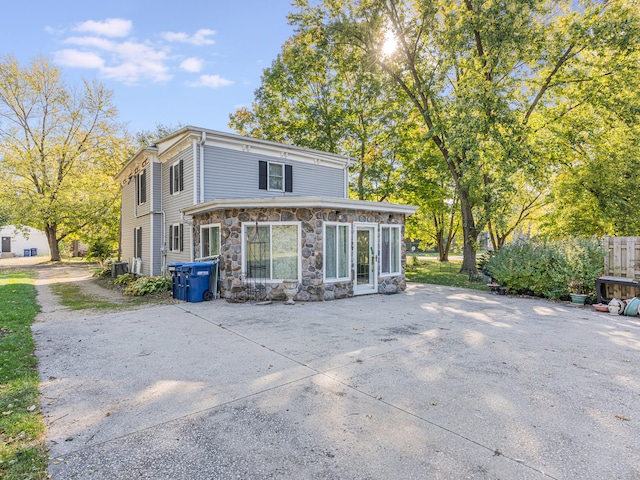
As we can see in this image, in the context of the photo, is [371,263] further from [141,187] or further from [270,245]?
[141,187]

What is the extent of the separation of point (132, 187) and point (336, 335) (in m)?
15.2

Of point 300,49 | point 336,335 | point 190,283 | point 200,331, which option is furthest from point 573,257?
point 300,49

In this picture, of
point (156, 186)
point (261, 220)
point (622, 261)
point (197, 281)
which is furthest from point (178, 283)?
point (622, 261)

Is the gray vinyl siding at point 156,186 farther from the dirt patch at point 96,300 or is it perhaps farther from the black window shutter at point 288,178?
the black window shutter at point 288,178

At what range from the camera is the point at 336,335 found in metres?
5.91

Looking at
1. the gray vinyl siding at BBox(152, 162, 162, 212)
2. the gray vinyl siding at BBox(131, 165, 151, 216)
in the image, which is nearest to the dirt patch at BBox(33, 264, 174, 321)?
the gray vinyl siding at BBox(131, 165, 151, 216)

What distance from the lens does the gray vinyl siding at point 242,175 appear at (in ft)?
37.6

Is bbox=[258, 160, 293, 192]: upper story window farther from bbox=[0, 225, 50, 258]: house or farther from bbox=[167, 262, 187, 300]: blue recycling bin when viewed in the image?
bbox=[0, 225, 50, 258]: house

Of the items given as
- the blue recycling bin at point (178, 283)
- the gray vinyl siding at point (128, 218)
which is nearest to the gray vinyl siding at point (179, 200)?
the blue recycling bin at point (178, 283)

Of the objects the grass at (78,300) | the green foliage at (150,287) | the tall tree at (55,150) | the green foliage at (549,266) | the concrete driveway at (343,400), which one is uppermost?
the tall tree at (55,150)

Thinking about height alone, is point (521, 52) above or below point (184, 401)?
A: above

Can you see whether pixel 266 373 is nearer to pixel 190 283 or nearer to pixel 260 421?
pixel 260 421

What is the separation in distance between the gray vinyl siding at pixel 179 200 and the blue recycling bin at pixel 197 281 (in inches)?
101

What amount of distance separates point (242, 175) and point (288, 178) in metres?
1.88
